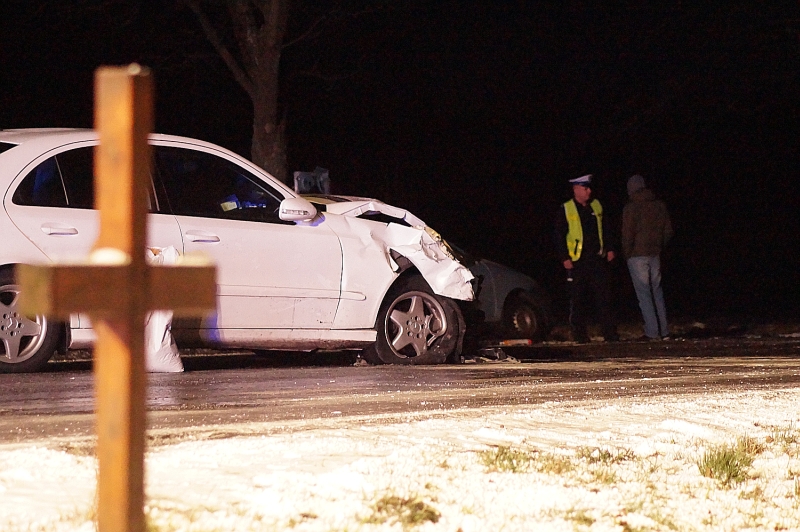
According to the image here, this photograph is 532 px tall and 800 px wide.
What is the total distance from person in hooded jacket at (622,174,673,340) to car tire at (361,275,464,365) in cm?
537

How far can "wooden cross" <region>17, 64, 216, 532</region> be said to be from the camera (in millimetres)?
2762

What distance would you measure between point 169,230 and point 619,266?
73.3 ft

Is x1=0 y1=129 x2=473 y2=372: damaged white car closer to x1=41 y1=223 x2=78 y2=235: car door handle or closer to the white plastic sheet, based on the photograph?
x1=41 y1=223 x2=78 y2=235: car door handle

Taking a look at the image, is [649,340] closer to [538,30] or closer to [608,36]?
[608,36]

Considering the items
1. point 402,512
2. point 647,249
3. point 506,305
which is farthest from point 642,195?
point 402,512

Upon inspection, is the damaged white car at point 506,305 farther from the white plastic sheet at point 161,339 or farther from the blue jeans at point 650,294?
the white plastic sheet at point 161,339

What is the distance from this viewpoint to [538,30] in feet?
105

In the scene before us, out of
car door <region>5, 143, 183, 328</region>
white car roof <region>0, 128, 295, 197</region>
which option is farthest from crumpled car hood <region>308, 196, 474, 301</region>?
car door <region>5, 143, 183, 328</region>

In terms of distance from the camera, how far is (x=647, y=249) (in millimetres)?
15258

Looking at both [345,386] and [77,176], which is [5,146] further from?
[345,386]

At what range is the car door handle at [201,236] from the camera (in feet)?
29.5

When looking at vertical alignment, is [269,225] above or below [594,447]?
above

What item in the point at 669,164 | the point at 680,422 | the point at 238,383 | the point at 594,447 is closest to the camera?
the point at 594,447

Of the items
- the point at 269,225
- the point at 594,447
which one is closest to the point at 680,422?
the point at 594,447
